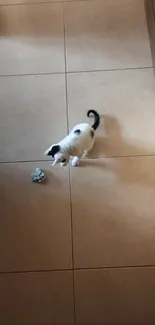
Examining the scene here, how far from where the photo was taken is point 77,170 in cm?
154

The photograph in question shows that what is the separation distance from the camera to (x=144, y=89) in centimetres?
170

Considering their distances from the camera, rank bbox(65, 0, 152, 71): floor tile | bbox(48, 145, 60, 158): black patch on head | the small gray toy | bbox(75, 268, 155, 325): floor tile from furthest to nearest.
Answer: bbox(65, 0, 152, 71): floor tile < the small gray toy < bbox(48, 145, 60, 158): black patch on head < bbox(75, 268, 155, 325): floor tile

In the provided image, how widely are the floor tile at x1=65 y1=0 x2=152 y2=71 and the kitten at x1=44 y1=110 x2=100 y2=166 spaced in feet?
1.22

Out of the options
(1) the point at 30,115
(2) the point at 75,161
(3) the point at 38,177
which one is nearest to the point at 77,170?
(2) the point at 75,161

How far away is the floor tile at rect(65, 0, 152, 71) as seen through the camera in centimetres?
177

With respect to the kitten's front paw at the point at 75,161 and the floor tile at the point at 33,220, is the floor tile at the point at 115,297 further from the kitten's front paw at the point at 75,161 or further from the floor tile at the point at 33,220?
the kitten's front paw at the point at 75,161

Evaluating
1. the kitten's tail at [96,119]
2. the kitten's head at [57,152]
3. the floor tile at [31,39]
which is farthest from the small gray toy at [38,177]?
the floor tile at [31,39]

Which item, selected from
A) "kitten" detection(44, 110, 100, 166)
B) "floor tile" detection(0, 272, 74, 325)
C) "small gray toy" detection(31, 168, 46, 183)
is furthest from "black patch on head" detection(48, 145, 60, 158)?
"floor tile" detection(0, 272, 74, 325)

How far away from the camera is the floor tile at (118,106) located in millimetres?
1584

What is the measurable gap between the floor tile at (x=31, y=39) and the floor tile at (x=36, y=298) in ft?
2.72

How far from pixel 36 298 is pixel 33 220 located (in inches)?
10.0

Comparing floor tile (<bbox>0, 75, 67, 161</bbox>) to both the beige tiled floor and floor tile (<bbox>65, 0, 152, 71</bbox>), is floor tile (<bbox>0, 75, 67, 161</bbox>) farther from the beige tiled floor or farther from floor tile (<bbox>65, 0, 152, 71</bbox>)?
floor tile (<bbox>65, 0, 152, 71</bbox>)

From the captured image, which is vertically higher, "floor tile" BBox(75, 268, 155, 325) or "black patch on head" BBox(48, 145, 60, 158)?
"black patch on head" BBox(48, 145, 60, 158)

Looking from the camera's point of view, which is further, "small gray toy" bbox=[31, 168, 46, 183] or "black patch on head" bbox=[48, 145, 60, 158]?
"small gray toy" bbox=[31, 168, 46, 183]
